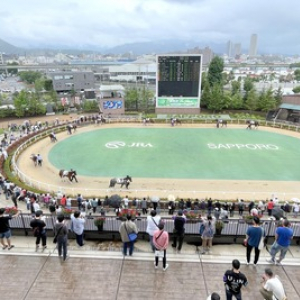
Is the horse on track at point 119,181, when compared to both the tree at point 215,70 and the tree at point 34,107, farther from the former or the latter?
the tree at point 215,70

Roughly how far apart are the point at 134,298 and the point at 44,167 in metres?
16.9

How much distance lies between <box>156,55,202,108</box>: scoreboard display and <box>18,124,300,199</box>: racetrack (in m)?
7.26

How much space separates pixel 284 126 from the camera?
32031 mm

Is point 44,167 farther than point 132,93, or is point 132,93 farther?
point 132,93

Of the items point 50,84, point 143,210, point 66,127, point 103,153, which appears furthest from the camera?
point 50,84

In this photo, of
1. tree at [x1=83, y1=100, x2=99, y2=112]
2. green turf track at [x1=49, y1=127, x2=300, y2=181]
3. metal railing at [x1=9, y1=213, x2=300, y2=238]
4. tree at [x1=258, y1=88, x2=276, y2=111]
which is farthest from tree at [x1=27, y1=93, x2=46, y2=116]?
metal railing at [x1=9, y1=213, x2=300, y2=238]

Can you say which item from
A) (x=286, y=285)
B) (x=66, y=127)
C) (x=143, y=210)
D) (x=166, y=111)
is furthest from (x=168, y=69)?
(x=286, y=285)

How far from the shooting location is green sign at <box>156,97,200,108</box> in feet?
120

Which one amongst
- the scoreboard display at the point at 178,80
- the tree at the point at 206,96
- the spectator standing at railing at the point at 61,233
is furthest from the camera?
the tree at the point at 206,96

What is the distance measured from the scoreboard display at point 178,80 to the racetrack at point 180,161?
726 centimetres

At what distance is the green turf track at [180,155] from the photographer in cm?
1944

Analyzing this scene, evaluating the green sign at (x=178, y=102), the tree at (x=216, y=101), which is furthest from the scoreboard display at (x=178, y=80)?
the tree at (x=216, y=101)

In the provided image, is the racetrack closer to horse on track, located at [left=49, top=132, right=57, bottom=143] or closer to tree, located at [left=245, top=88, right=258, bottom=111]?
horse on track, located at [left=49, top=132, right=57, bottom=143]

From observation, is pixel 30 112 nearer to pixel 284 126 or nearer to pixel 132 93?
pixel 132 93
